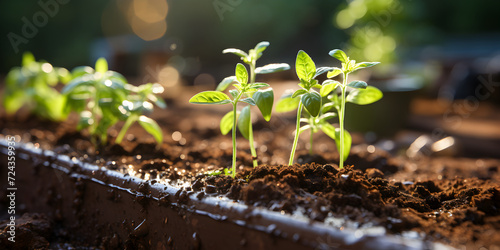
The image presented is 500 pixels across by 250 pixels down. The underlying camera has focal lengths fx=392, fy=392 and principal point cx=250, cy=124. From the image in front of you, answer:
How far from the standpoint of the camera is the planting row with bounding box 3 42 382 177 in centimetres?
107

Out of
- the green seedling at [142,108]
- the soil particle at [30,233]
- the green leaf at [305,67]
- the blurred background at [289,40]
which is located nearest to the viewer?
the green leaf at [305,67]

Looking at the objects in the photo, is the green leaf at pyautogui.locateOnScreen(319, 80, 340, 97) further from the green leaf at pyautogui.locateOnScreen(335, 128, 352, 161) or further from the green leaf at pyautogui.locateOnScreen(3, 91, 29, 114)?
the green leaf at pyautogui.locateOnScreen(3, 91, 29, 114)

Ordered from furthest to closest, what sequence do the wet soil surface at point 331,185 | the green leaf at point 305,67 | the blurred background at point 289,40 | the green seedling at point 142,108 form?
the blurred background at point 289,40, the green seedling at point 142,108, the green leaf at point 305,67, the wet soil surface at point 331,185

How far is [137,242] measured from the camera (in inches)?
44.8

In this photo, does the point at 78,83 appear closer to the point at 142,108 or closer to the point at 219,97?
the point at 142,108

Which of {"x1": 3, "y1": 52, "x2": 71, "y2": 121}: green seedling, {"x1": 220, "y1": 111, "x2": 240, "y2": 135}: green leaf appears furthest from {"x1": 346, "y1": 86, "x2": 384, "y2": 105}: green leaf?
{"x1": 3, "y1": 52, "x2": 71, "y2": 121}: green seedling

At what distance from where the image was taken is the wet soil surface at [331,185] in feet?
2.86

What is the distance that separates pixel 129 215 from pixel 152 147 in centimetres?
53

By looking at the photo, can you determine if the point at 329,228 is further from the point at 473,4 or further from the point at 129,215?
the point at 473,4

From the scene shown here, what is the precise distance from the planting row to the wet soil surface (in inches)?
3.5

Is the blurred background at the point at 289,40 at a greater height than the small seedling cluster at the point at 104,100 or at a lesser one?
greater

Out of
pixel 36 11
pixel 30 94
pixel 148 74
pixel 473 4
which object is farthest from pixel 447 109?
pixel 36 11

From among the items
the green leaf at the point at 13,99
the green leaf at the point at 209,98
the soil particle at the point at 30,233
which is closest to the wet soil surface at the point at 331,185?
the soil particle at the point at 30,233

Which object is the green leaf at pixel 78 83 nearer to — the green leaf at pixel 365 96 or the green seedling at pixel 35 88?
Result: the green seedling at pixel 35 88
